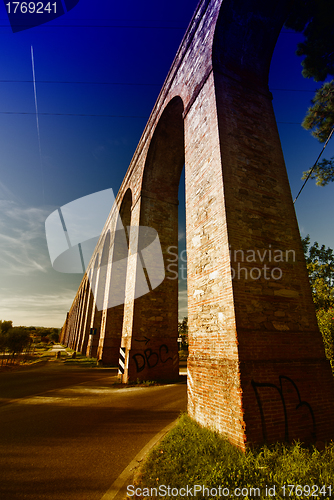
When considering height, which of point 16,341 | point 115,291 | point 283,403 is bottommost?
point 283,403

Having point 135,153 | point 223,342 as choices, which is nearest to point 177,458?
point 223,342

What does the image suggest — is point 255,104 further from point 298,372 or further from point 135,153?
point 135,153

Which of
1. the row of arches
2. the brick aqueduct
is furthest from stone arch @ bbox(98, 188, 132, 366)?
the brick aqueduct

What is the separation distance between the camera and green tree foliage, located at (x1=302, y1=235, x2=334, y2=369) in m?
6.64

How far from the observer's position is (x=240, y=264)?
4.01 m

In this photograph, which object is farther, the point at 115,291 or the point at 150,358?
the point at 115,291

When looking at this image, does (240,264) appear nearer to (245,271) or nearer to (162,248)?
(245,271)

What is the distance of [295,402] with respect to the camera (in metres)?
3.47

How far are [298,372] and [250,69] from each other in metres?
7.36

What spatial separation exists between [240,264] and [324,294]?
955 centimetres

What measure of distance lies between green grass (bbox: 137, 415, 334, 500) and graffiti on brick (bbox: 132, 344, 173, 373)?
496 centimetres

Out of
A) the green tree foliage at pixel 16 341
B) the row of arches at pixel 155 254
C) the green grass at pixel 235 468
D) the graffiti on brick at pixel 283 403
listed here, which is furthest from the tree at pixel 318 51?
the green tree foliage at pixel 16 341

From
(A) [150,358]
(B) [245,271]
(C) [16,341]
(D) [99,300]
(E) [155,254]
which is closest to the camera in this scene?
(B) [245,271]

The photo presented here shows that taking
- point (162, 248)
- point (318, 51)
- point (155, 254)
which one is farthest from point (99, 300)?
point (318, 51)
